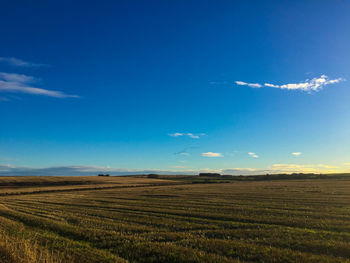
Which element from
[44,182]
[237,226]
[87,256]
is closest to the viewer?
[87,256]

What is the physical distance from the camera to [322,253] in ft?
39.7

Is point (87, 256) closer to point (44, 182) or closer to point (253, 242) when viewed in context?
point (253, 242)

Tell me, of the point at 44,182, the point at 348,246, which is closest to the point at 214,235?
the point at 348,246

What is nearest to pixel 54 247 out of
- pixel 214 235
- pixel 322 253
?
pixel 214 235

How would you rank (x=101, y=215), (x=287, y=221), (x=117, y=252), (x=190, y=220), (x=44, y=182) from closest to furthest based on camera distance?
(x=117, y=252) → (x=287, y=221) → (x=190, y=220) → (x=101, y=215) → (x=44, y=182)

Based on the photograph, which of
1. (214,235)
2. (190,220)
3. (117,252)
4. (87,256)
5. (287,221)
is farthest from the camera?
(190,220)

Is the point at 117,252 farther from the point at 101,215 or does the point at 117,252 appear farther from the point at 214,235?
the point at 101,215

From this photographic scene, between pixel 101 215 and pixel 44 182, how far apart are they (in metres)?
82.9

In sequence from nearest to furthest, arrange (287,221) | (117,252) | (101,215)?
1. (117,252)
2. (287,221)
3. (101,215)

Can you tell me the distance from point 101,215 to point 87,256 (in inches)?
508

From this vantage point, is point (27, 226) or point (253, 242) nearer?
point (253, 242)

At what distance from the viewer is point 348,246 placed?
12.7m

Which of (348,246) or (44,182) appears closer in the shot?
(348,246)

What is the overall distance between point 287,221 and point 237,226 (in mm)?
4289
